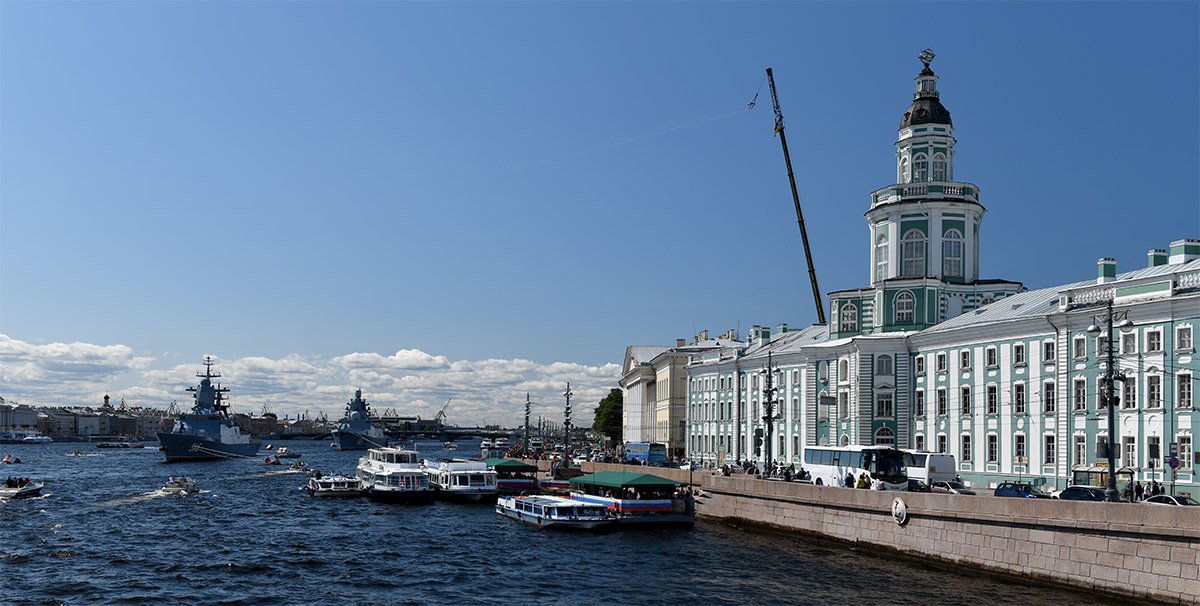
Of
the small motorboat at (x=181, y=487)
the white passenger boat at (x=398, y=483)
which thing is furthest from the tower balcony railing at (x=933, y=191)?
the small motorboat at (x=181, y=487)

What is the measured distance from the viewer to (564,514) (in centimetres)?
5431

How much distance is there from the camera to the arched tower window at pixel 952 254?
67.9 meters

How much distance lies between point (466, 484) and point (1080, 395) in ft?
125

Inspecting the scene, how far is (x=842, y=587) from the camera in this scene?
35.8 metres

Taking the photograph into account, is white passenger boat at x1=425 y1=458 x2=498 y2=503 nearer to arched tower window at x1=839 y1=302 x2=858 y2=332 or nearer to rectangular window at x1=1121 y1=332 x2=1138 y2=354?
arched tower window at x1=839 y1=302 x2=858 y2=332

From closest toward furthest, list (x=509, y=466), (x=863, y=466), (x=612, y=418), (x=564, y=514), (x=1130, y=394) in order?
(x=1130, y=394) → (x=863, y=466) → (x=564, y=514) → (x=509, y=466) → (x=612, y=418)

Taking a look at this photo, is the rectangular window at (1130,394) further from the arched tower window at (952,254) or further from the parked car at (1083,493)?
the arched tower window at (952,254)

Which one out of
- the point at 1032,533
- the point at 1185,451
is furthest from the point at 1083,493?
the point at 1185,451

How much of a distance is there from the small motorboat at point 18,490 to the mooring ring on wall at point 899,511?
54.9 metres

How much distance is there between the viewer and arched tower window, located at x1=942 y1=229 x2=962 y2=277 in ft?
223


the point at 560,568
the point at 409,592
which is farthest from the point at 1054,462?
the point at 409,592

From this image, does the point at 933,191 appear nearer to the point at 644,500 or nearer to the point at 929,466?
the point at 929,466

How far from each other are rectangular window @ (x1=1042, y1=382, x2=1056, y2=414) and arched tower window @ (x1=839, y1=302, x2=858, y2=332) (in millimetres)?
19041

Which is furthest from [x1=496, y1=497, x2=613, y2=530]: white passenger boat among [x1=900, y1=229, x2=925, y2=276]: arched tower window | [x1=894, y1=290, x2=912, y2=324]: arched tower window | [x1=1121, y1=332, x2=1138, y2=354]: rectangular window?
[x1=900, y1=229, x2=925, y2=276]: arched tower window
